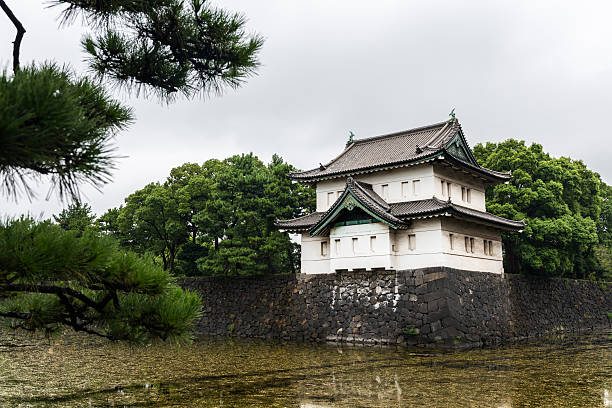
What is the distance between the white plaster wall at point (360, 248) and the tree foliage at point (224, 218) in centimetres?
469

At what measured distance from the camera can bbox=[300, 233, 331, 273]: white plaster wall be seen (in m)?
21.3

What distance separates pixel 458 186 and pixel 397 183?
2.53 meters

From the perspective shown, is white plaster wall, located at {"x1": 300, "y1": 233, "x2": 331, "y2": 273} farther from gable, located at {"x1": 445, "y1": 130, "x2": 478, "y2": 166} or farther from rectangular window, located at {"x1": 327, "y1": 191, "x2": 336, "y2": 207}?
gable, located at {"x1": 445, "y1": 130, "x2": 478, "y2": 166}

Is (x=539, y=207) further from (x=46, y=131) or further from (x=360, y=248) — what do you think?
(x=46, y=131)

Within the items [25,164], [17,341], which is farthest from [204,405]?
[17,341]

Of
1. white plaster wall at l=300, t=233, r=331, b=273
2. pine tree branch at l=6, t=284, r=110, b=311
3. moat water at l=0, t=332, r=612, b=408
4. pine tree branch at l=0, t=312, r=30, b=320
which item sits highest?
white plaster wall at l=300, t=233, r=331, b=273

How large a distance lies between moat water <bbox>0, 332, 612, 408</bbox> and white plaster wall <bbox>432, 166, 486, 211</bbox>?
5.92m

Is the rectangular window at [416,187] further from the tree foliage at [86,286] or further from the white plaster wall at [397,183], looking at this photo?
the tree foliage at [86,286]

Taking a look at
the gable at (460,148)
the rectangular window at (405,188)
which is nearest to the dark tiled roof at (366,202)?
the rectangular window at (405,188)

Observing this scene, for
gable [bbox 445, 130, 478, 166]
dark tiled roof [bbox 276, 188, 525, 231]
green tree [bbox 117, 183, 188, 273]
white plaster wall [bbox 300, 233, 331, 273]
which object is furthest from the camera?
green tree [bbox 117, 183, 188, 273]

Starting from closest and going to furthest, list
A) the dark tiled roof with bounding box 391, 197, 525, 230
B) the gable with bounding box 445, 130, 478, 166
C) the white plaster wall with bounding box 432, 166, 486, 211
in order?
the dark tiled roof with bounding box 391, 197, 525, 230
the white plaster wall with bounding box 432, 166, 486, 211
the gable with bounding box 445, 130, 478, 166

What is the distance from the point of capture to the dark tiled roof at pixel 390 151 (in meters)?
20.3

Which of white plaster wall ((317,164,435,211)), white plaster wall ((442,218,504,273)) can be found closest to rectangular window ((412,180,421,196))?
white plaster wall ((317,164,435,211))

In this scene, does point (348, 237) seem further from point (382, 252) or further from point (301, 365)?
point (301, 365)
